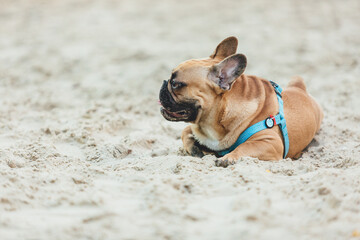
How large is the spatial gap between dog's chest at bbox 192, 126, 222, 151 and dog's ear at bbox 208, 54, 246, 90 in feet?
1.35

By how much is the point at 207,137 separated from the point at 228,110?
1.06 feet

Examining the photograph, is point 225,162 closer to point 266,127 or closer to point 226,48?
point 266,127

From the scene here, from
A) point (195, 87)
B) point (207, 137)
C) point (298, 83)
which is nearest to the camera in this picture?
point (195, 87)

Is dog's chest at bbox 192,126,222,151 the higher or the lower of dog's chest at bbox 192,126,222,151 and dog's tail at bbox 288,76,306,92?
the lower

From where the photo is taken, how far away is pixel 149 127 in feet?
15.3

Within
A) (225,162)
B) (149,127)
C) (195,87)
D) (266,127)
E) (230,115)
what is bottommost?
(149,127)

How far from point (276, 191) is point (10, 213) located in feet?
4.97

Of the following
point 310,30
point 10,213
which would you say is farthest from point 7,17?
point 10,213

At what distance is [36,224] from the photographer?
2.13 m

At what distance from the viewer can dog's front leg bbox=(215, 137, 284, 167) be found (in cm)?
329

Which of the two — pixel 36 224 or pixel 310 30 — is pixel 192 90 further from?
pixel 310 30

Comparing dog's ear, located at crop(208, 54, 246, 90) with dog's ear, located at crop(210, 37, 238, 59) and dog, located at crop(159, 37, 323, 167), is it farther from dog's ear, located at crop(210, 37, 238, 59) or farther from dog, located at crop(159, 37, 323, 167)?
dog's ear, located at crop(210, 37, 238, 59)

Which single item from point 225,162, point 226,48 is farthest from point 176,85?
point 225,162

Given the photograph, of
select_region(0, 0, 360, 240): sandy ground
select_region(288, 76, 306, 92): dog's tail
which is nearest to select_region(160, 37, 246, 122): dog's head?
select_region(0, 0, 360, 240): sandy ground
